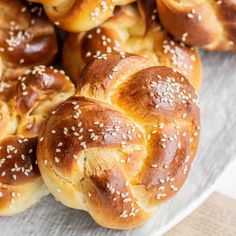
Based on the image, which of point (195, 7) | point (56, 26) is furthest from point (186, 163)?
point (56, 26)

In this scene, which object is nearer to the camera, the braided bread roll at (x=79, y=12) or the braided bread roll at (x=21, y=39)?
the braided bread roll at (x=79, y=12)

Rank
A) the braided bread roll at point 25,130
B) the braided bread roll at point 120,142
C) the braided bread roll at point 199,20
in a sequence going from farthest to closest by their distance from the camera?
the braided bread roll at point 199,20 → the braided bread roll at point 25,130 → the braided bread roll at point 120,142

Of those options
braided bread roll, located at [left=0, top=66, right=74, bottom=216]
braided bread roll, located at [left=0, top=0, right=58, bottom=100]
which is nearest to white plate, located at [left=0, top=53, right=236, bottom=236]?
braided bread roll, located at [left=0, top=66, right=74, bottom=216]

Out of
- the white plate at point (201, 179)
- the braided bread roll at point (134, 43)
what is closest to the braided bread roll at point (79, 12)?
the braided bread roll at point (134, 43)

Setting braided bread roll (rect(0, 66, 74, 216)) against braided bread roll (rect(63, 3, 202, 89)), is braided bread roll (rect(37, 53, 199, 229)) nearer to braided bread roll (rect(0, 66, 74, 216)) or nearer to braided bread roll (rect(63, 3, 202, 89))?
braided bread roll (rect(0, 66, 74, 216))

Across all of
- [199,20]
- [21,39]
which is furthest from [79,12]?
[199,20]

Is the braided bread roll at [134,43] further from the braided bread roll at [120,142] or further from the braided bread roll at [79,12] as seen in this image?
the braided bread roll at [120,142]

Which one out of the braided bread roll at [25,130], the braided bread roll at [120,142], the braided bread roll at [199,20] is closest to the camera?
the braided bread roll at [120,142]
